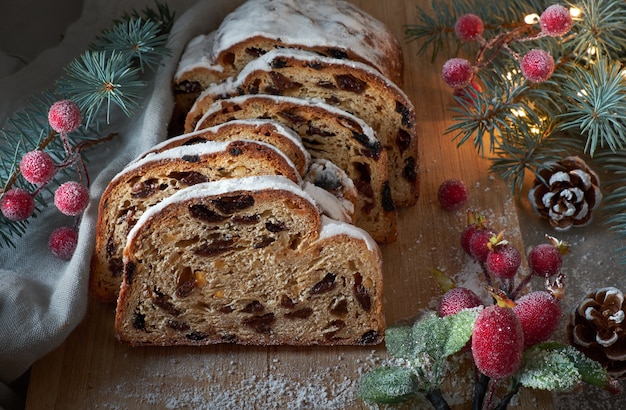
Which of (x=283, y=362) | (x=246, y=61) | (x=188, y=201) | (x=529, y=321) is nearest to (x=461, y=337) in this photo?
(x=529, y=321)

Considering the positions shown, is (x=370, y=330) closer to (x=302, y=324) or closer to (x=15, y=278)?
(x=302, y=324)

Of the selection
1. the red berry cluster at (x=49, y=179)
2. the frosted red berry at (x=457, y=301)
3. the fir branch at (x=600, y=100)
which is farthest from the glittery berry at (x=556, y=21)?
the red berry cluster at (x=49, y=179)

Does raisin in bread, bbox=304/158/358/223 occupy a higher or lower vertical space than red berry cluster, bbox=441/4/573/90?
lower

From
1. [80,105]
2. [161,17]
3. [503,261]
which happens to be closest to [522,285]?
[503,261]

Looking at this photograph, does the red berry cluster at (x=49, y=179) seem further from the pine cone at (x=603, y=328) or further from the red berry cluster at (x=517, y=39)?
the pine cone at (x=603, y=328)

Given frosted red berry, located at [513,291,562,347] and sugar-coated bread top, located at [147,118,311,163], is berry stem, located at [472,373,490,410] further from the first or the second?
sugar-coated bread top, located at [147,118,311,163]

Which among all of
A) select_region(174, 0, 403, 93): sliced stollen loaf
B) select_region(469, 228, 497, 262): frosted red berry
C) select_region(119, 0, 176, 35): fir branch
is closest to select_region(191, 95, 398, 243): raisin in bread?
select_region(174, 0, 403, 93): sliced stollen loaf
